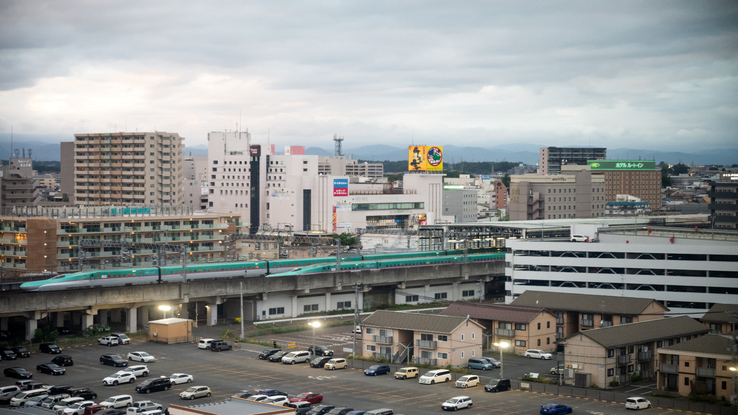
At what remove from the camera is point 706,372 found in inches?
1564

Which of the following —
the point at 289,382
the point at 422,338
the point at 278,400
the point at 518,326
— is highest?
the point at 518,326

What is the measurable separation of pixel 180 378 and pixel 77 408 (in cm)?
656

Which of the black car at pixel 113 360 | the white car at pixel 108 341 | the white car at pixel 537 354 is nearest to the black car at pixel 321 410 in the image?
the black car at pixel 113 360

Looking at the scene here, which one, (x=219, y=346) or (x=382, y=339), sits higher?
(x=382, y=339)

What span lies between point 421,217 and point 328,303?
6227cm

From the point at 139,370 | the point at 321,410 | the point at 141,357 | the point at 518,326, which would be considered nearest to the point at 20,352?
the point at 141,357

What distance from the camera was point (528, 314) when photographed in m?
50.6

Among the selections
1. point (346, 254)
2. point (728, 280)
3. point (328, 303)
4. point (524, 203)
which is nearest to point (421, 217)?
point (524, 203)

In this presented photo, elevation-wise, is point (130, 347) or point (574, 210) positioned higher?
point (574, 210)

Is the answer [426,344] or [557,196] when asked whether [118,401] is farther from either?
[557,196]

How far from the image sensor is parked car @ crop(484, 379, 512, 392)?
40.0 m

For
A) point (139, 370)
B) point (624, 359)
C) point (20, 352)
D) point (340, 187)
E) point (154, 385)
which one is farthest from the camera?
point (340, 187)

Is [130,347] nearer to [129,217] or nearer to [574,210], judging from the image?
[129,217]

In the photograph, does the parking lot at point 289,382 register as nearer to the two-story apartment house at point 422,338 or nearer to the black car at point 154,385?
the black car at point 154,385
